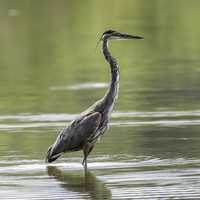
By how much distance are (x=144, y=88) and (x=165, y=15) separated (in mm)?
22384

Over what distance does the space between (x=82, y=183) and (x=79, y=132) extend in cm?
120

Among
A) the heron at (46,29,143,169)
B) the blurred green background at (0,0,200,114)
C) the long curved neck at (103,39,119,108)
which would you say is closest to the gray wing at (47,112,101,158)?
the heron at (46,29,143,169)

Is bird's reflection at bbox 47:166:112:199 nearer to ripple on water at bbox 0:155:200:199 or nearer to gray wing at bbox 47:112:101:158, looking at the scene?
ripple on water at bbox 0:155:200:199

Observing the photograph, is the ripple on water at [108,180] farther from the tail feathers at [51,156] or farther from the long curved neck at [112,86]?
the long curved neck at [112,86]

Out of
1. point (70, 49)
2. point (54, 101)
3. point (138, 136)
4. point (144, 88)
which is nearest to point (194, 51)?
point (70, 49)

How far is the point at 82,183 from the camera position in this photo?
1404cm

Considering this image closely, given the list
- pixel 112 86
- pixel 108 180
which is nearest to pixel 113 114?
pixel 112 86

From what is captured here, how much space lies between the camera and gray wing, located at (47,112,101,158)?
15.0 meters

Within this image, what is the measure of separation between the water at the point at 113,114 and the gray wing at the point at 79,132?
28cm

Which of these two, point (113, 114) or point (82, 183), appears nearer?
point (82, 183)

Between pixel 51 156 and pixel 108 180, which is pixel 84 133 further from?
pixel 108 180

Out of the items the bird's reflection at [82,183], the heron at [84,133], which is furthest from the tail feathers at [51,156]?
the bird's reflection at [82,183]

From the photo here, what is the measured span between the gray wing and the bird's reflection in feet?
1.16

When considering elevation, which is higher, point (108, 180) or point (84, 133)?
point (84, 133)
